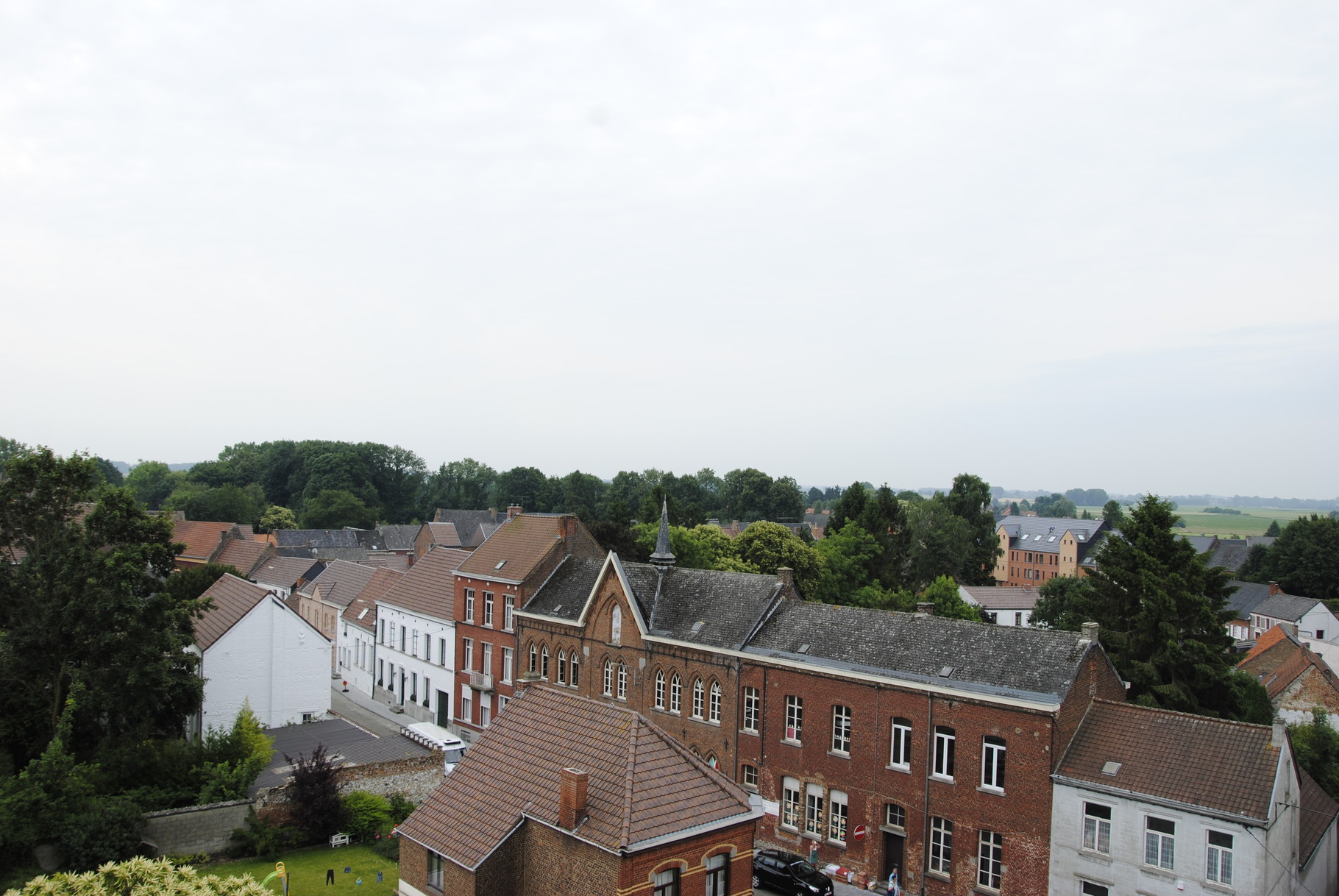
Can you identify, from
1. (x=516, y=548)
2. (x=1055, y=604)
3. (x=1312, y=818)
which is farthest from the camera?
(x=1055, y=604)

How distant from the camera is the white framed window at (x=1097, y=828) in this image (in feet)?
82.0

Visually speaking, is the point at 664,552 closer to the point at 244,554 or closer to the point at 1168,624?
the point at 1168,624

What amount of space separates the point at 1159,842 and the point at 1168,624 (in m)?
16.1

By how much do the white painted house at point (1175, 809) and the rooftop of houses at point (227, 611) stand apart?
32.6 m

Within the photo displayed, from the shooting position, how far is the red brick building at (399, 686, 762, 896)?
1797 cm

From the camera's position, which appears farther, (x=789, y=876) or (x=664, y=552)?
(x=664, y=552)

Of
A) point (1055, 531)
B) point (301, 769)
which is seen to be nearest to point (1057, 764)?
point (301, 769)

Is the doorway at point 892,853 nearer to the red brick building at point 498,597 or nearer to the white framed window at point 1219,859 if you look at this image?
the white framed window at point 1219,859

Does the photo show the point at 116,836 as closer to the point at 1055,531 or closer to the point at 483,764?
the point at 483,764

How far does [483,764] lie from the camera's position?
2183 centimetres

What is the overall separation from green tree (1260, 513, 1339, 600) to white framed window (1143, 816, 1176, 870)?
8389 centimetres

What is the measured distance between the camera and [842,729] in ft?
101

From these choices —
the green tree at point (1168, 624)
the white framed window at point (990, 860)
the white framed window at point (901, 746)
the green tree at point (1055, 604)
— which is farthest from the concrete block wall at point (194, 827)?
the green tree at point (1055, 604)

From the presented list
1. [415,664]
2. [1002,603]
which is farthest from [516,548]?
[1002,603]
